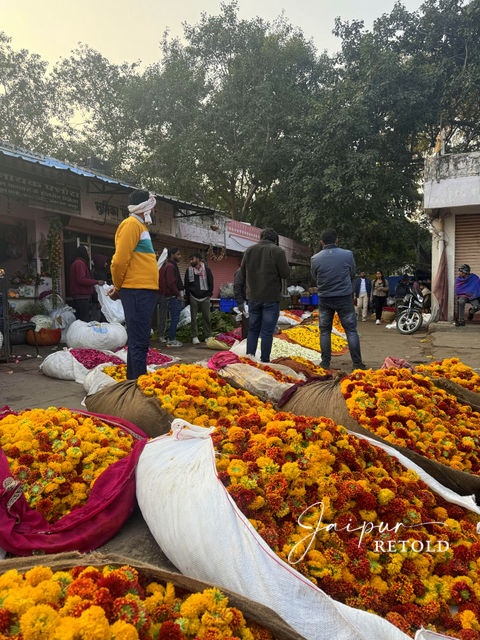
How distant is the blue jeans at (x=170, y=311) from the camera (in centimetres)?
859

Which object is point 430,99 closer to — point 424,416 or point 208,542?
point 424,416

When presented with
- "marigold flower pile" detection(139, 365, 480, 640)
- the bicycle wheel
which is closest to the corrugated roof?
the bicycle wheel

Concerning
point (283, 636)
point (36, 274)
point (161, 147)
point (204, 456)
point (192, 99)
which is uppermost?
point (192, 99)

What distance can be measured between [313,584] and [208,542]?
1.19 ft

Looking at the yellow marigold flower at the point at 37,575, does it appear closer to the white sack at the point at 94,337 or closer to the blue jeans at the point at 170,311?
the white sack at the point at 94,337

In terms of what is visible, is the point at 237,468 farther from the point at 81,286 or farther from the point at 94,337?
the point at 81,286

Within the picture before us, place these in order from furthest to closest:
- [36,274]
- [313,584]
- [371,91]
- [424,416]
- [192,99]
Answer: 1. [192,99]
2. [371,91]
3. [36,274]
4. [424,416]
5. [313,584]

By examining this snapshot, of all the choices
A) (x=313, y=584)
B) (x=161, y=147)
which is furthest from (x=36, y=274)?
(x=161, y=147)

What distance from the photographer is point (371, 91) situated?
15.9 metres

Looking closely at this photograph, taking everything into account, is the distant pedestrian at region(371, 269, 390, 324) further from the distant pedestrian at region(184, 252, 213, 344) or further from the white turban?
the white turban

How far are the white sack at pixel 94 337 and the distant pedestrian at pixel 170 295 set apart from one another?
137cm

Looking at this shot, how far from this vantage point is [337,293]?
5.80 metres

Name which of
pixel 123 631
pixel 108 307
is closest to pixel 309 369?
pixel 123 631

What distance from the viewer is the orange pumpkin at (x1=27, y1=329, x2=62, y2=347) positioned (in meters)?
7.77
